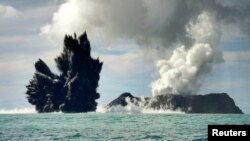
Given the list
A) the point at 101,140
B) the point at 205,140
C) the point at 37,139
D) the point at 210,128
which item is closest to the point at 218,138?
the point at 210,128

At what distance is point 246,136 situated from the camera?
3150cm

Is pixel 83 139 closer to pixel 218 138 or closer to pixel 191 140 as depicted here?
pixel 191 140

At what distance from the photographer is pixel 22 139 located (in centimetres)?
5969

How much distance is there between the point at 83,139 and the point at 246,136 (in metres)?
32.6

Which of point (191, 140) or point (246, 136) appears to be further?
point (191, 140)

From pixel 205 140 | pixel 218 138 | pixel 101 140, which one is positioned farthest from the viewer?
pixel 101 140

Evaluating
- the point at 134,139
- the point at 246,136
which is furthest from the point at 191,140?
the point at 246,136

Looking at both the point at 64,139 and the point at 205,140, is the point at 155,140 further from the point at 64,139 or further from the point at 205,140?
the point at 64,139

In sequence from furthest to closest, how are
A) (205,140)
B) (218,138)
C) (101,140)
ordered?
(101,140) < (205,140) < (218,138)

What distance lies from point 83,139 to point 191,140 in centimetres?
1461

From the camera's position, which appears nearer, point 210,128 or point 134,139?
point 210,128

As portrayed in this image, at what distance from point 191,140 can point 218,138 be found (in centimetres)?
2687

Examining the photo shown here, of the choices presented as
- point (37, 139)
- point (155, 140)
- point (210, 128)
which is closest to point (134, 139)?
point (155, 140)

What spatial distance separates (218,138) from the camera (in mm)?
30531
